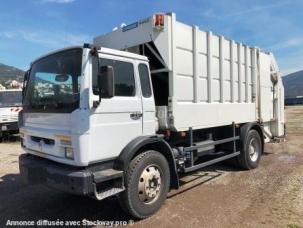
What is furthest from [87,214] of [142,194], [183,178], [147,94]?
[183,178]

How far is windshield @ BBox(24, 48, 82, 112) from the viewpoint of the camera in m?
4.86

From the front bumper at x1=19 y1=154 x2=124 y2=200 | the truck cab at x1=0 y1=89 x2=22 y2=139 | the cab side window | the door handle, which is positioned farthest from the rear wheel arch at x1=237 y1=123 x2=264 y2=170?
the truck cab at x1=0 y1=89 x2=22 y2=139

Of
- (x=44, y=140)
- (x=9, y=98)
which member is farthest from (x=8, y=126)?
(x=44, y=140)

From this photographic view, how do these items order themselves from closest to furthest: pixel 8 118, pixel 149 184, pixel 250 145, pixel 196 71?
pixel 149 184 < pixel 196 71 < pixel 250 145 < pixel 8 118

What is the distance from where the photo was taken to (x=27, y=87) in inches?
237

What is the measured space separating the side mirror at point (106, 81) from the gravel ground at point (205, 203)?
6.84ft

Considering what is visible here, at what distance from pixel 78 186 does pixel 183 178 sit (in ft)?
12.3

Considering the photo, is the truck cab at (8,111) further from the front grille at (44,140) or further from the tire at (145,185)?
the tire at (145,185)

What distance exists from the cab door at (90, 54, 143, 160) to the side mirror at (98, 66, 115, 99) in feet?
0.43

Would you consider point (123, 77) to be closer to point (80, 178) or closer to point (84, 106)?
point (84, 106)

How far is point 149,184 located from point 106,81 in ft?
6.20

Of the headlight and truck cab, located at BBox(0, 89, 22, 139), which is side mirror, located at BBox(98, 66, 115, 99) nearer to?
the headlight

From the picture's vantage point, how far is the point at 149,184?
547 centimetres

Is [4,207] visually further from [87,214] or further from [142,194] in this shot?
[142,194]
